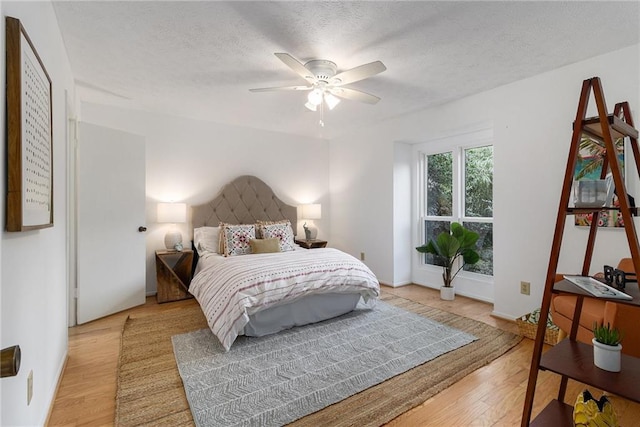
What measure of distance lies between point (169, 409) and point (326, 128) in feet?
13.3

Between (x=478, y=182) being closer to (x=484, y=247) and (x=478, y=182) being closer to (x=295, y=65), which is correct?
(x=484, y=247)

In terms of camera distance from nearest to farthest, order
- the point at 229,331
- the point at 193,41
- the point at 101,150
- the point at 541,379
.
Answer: the point at 541,379
the point at 193,41
the point at 229,331
the point at 101,150

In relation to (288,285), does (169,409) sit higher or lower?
lower

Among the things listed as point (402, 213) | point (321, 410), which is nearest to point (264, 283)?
point (321, 410)

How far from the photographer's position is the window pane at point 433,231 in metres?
4.22

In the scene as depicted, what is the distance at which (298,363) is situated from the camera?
2.21 meters

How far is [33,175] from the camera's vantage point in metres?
1.33

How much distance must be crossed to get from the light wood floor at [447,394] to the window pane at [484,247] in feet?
4.11

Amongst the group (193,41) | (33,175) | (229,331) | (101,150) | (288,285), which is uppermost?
(193,41)

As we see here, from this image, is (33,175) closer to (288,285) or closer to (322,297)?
(288,285)

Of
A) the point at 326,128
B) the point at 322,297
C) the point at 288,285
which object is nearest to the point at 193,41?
the point at 288,285

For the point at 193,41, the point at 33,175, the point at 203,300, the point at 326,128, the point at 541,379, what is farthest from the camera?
the point at 326,128

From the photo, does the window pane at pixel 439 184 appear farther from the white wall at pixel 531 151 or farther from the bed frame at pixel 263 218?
the bed frame at pixel 263 218

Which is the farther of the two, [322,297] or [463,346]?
[322,297]
